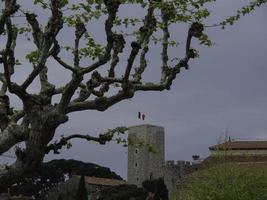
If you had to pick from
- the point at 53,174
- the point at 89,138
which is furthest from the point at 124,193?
the point at 89,138

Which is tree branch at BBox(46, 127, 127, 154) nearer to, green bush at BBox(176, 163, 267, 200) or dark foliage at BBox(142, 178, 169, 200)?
green bush at BBox(176, 163, 267, 200)

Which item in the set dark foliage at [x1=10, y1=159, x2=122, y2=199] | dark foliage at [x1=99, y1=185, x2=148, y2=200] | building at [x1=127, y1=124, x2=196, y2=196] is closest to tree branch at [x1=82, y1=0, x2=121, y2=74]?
dark foliage at [x1=99, y1=185, x2=148, y2=200]

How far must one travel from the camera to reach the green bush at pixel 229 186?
79.8ft

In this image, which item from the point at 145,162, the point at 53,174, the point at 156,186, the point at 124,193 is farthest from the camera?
the point at 53,174

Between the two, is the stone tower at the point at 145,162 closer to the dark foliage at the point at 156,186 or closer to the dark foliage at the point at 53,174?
the dark foliage at the point at 156,186

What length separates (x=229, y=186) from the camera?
81.7 feet

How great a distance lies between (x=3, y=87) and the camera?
51.1ft

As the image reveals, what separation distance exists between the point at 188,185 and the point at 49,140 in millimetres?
14499

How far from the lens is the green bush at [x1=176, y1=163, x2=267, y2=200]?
24.3 m

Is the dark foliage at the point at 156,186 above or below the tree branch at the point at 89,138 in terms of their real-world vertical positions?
above

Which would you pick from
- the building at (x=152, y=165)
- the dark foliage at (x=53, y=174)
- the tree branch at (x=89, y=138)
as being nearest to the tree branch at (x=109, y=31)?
the tree branch at (x=89, y=138)

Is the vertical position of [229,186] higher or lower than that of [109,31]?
lower

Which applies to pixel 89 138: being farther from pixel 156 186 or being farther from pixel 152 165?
pixel 152 165

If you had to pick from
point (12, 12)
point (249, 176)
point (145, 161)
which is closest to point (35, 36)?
point (12, 12)
